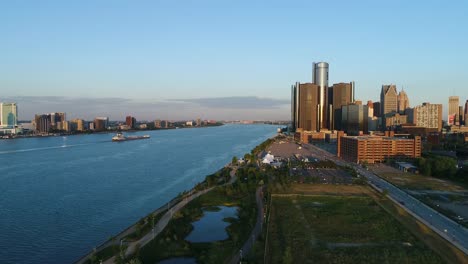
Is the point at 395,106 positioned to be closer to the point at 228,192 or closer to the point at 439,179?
the point at 439,179

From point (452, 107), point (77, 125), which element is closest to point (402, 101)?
point (452, 107)

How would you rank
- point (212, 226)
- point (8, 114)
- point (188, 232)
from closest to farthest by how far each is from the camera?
1. point (188, 232)
2. point (212, 226)
3. point (8, 114)

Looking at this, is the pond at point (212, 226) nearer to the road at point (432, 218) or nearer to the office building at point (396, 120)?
the road at point (432, 218)

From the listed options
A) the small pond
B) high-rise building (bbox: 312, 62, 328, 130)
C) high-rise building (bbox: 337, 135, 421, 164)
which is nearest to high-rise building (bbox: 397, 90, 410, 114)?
high-rise building (bbox: 312, 62, 328, 130)

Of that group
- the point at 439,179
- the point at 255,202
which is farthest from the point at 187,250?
the point at 439,179

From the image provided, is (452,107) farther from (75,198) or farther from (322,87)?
(75,198)

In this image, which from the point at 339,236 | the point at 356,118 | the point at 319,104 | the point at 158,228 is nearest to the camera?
the point at 339,236

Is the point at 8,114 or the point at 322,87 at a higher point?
the point at 322,87
